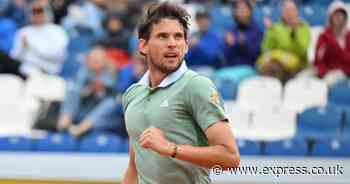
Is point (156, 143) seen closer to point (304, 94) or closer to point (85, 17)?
point (304, 94)

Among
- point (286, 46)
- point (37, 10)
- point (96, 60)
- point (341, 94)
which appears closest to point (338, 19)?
point (286, 46)

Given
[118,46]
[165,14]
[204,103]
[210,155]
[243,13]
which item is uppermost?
[165,14]

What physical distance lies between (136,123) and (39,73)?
7466mm

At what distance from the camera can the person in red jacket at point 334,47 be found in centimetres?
902

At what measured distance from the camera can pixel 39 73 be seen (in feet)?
33.0

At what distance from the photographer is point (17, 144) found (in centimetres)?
916

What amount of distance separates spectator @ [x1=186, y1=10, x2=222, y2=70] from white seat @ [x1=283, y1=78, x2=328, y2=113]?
0.90m

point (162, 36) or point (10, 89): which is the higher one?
point (162, 36)

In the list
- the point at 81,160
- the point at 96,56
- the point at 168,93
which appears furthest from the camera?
the point at 96,56

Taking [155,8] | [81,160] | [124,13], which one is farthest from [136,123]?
[124,13]

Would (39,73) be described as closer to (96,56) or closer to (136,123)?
(96,56)

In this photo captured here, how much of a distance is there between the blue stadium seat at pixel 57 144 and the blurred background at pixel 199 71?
0.01 metres

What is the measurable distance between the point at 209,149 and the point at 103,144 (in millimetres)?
6531

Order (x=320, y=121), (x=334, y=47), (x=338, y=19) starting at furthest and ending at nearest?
1. (x=338, y=19)
2. (x=334, y=47)
3. (x=320, y=121)
